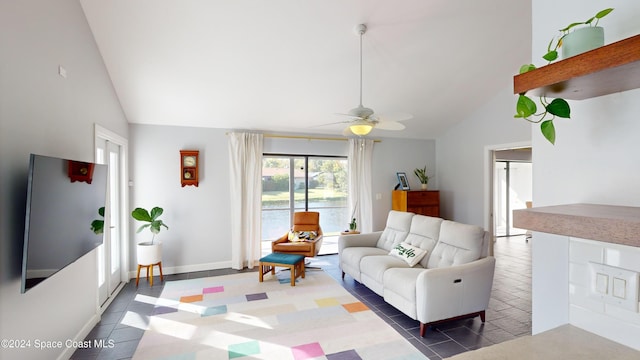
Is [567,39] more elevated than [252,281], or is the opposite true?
[567,39]

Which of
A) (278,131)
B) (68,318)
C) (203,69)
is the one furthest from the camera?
(278,131)

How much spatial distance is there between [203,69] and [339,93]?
1.83m

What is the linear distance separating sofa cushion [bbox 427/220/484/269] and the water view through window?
250cm

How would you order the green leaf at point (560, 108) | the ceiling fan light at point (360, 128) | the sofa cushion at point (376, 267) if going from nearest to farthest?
the green leaf at point (560, 108) < the ceiling fan light at point (360, 128) < the sofa cushion at point (376, 267)

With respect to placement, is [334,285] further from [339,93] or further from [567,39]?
[567,39]

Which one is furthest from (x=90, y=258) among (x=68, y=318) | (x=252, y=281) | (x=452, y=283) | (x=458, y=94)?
(x=458, y=94)

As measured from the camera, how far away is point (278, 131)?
5.32 meters

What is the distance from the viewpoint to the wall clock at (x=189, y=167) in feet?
15.4

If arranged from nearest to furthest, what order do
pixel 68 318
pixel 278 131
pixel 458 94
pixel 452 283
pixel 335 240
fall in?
pixel 68 318
pixel 452 283
pixel 458 94
pixel 278 131
pixel 335 240

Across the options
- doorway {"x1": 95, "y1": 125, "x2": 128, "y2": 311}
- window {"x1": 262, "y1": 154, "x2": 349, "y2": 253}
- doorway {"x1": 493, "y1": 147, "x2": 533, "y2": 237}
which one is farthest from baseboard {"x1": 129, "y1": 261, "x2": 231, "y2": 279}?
doorway {"x1": 493, "y1": 147, "x2": 533, "y2": 237}

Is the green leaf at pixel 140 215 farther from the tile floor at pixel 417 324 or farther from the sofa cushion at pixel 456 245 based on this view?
the sofa cushion at pixel 456 245

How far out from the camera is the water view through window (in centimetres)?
544

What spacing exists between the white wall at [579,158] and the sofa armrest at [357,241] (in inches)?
137

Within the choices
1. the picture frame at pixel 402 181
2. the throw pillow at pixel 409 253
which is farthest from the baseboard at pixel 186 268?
the picture frame at pixel 402 181
